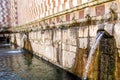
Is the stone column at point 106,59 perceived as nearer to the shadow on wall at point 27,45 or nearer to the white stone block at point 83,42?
the white stone block at point 83,42

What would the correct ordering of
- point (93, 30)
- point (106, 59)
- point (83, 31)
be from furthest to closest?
point (83, 31) < point (93, 30) < point (106, 59)

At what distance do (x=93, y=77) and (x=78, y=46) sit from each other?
1147 millimetres

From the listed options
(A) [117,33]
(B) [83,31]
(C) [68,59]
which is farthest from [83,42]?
(A) [117,33]

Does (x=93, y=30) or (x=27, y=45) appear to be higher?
(x=93, y=30)

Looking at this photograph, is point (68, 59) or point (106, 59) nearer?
point (106, 59)

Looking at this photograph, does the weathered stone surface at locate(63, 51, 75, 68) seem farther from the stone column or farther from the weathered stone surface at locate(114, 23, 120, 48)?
the weathered stone surface at locate(114, 23, 120, 48)

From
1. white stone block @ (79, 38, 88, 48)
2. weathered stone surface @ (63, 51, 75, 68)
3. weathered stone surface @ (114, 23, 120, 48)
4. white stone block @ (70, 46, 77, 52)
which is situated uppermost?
weathered stone surface @ (114, 23, 120, 48)

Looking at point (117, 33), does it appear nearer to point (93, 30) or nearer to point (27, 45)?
point (93, 30)

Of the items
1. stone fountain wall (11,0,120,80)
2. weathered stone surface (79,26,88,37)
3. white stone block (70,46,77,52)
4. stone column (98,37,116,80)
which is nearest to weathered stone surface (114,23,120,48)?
stone fountain wall (11,0,120,80)

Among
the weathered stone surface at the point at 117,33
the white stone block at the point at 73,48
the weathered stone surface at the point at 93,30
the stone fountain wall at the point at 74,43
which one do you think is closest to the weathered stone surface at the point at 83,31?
the stone fountain wall at the point at 74,43

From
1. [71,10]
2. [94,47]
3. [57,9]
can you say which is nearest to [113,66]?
[94,47]

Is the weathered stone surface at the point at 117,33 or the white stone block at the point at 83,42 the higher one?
the weathered stone surface at the point at 117,33

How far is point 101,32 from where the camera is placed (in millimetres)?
5051

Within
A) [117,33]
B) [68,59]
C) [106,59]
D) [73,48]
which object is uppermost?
[117,33]
